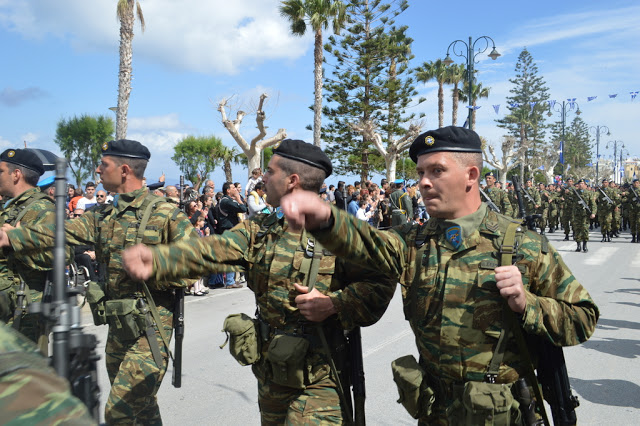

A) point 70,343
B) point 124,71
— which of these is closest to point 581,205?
point 124,71

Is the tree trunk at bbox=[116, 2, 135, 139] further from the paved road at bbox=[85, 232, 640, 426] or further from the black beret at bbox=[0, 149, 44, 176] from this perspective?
the black beret at bbox=[0, 149, 44, 176]

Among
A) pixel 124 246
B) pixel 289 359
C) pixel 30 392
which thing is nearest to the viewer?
pixel 30 392

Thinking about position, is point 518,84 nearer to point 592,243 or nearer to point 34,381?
point 592,243

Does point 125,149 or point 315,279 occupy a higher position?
point 125,149

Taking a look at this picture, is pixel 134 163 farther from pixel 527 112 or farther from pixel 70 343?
pixel 527 112

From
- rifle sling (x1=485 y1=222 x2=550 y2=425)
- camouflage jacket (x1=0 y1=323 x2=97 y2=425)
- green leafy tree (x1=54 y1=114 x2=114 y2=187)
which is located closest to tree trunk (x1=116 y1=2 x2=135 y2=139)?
rifle sling (x1=485 y1=222 x2=550 y2=425)

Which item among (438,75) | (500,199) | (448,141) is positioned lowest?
(448,141)

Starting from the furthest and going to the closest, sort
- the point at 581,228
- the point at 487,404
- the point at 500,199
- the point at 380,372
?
the point at 500,199
the point at 581,228
the point at 380,372
the point at 487,404

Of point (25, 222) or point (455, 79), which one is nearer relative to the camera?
point (25, 222)

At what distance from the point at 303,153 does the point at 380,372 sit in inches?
132

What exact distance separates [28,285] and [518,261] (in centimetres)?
340

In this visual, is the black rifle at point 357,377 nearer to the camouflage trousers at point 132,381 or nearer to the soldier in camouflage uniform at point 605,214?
the camouflage trousers at point 132,381

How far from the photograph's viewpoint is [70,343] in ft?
5.42

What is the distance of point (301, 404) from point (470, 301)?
96cm
